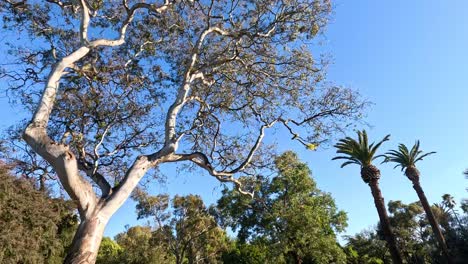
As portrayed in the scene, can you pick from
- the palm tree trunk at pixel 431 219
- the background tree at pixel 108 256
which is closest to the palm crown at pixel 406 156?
the palm tree trunk at pixel 431 219

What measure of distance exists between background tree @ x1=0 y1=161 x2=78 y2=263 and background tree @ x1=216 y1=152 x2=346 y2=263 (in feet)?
51.2

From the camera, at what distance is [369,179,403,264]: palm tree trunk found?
24625mm

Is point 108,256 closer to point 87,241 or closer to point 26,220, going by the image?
point 26,220

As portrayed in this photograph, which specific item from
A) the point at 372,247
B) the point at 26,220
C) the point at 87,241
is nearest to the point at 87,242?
the point at 87,241

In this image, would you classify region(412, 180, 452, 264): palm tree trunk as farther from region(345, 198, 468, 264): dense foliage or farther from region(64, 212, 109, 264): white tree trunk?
region(64, 212, 109, 264): white tree trunk

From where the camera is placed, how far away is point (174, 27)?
12.5 meters

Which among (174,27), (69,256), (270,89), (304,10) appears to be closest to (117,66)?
(174,27)

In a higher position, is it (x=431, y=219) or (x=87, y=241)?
(x=431, y=219)

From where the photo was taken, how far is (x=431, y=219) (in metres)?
32.4

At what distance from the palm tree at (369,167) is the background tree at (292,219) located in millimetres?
3540

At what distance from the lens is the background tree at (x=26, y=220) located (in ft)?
37.4

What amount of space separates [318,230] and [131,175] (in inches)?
866

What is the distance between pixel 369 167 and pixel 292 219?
7.08 metres

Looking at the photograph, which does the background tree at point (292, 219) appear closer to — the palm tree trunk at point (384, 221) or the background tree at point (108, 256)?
the palm tree trunk at point (384, 221)
